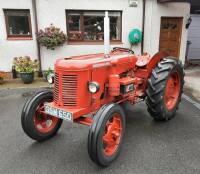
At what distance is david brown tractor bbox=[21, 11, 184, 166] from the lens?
8.95 ft

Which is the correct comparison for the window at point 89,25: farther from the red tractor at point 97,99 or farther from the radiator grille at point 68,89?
the radiator grille at point 68,89

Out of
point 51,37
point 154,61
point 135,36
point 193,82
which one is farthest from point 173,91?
point 51,37

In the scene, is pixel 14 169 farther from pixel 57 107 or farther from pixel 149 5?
pixel 149 5

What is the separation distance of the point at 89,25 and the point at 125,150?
5807 mm

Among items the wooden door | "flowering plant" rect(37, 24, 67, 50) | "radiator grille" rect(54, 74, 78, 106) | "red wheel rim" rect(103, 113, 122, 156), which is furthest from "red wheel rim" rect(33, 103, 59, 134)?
the wooden door

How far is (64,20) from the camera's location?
7.62 metres

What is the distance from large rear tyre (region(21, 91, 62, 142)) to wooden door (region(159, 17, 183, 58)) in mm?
6367

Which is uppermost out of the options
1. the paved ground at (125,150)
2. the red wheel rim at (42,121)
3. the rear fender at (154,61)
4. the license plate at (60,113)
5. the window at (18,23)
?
the window at (18,23)

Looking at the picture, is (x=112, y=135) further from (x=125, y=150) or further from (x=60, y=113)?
(x=60, y=113)

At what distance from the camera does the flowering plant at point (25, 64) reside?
23.3 ft

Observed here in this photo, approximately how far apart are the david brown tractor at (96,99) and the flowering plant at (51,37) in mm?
4131

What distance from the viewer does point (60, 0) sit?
7.39 m

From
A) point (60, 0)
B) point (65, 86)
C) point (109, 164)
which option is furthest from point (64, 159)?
point (60, 0)

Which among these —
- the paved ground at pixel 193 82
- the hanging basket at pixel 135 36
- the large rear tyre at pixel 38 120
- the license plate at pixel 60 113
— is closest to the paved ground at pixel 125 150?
the large rear tyre at pixel 38 120
